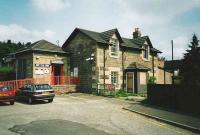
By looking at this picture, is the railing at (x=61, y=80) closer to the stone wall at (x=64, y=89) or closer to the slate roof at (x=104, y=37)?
the stone wall at (x=64, y=89)

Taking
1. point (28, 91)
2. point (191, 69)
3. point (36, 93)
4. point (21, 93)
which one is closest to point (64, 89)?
point (21, 93)

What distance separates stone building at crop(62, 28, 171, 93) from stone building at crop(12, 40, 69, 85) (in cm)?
134

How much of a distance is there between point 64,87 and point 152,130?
50.9 feet

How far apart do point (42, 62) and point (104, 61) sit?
6319 millimetres

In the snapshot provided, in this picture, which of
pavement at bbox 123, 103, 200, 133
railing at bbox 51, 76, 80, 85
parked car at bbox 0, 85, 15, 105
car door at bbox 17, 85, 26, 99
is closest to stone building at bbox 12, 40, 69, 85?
railing at bbox 51, 76, 80, 85

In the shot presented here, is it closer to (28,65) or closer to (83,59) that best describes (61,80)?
(83,59)

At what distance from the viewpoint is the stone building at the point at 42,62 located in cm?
2583

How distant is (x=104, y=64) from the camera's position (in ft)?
88.1

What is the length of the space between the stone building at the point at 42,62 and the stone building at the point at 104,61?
1336mm

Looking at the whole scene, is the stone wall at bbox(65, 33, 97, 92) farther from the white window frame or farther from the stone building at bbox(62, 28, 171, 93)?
the white window frame

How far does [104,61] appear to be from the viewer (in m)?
26.9

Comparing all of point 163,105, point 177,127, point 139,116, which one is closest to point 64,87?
point 163,105

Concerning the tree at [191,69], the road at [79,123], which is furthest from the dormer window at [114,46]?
the road at [79,123]

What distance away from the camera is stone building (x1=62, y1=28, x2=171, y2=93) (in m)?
26.4
